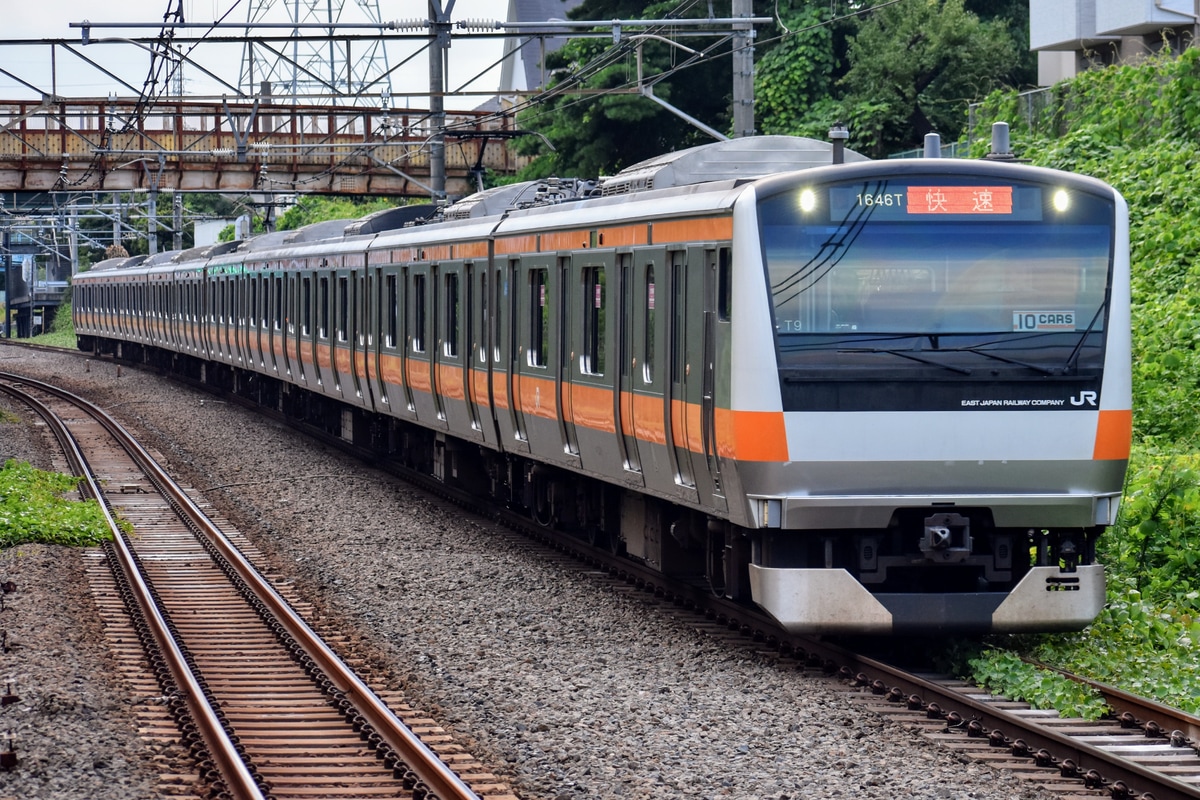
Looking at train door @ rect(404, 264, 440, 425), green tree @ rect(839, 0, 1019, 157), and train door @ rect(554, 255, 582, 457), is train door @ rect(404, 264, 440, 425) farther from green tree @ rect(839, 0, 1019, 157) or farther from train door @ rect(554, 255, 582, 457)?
green tree @ rect(839, 0, 1019, 157)

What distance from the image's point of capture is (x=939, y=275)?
9.39 m

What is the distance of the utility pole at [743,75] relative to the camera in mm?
17844

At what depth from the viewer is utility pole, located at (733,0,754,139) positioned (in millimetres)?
17844

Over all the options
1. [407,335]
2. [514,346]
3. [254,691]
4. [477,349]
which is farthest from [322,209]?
[254,691]

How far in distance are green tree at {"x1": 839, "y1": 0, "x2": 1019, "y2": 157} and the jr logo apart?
23.1 meters

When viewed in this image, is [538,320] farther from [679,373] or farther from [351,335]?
[351,335]

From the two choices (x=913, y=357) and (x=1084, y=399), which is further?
(x=1084, y=399)

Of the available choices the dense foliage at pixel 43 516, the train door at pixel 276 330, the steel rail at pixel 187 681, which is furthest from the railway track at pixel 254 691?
the train door at pixel 276 330

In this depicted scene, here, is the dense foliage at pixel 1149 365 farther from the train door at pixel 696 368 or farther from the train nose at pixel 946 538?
the train door at pixel 696 368

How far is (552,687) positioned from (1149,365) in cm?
873

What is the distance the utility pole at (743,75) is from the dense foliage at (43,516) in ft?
23.4

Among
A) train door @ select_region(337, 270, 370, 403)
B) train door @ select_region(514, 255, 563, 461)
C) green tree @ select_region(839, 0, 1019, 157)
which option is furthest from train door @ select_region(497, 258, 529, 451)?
green tree @ select_region(839, 0, 1019, 157)

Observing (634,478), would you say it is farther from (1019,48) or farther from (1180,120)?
(1019,48)

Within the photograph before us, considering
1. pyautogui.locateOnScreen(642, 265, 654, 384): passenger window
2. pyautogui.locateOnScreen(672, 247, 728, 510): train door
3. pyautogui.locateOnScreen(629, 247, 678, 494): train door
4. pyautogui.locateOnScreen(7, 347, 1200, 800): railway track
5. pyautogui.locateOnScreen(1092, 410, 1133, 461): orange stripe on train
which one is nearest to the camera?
pyautogui.locateOnScreen(7, 347, 1200, 800): railway track
